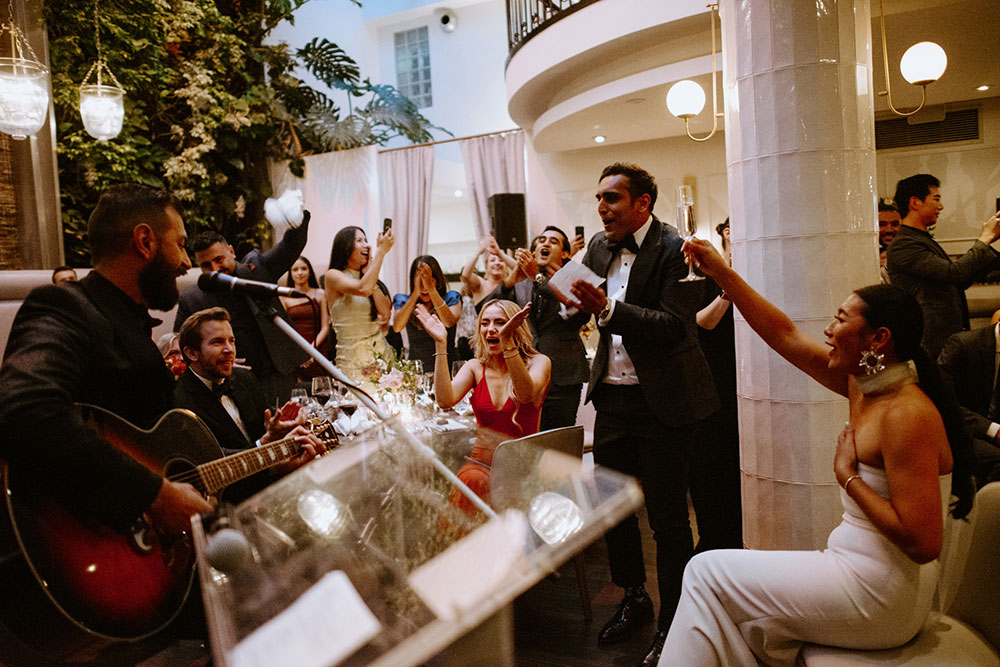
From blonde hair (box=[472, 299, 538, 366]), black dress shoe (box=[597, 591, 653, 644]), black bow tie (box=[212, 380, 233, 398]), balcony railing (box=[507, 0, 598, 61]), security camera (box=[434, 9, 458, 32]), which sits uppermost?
security camera (box=[434, 9, 458, 32])

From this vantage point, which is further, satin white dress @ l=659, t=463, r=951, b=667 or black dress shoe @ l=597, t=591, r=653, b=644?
black dress shoe @ l=597, t=591, r=653, b=644

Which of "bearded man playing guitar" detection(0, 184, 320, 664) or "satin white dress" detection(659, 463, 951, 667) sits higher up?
"bearded man playing guitar" detection(0, 184, 320, 664)

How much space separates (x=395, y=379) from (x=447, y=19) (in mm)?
9516

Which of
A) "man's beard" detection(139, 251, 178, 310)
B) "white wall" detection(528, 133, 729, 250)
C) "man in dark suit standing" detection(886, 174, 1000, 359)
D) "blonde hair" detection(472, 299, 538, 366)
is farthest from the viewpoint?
"white wall" detection(528, 133, 729, 250)

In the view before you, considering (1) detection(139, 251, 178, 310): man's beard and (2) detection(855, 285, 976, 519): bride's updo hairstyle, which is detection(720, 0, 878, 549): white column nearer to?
(2) detection(855, 285, 976, 519): bride's updo hairstyle

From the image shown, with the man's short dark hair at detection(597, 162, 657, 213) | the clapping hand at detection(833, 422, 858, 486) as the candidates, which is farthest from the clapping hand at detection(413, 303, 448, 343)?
the clapping hand at detection(833, 422, 858, 486)

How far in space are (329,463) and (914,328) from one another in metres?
1.62

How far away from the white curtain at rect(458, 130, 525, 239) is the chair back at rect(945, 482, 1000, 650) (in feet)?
25.3

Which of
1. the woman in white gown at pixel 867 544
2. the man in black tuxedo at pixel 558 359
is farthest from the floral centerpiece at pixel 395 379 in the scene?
the woman in white gown at pixel 867 544

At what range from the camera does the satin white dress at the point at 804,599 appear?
1768mm

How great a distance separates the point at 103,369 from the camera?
5.54ft

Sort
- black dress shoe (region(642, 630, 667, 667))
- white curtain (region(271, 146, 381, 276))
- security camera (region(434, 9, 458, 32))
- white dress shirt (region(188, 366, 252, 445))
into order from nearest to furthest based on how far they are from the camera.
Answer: black dress shoe (region(642, 630, 667, 667)) → white dress shirt (region(188, 366, 252, 445)) → white curtain (region(271, 146, 381, 276)) → security camera (region(434, 9, 458, 32))

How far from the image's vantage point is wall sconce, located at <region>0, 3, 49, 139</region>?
4484 millimetres

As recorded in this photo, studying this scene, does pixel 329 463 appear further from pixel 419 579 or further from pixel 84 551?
pixel 84 551
